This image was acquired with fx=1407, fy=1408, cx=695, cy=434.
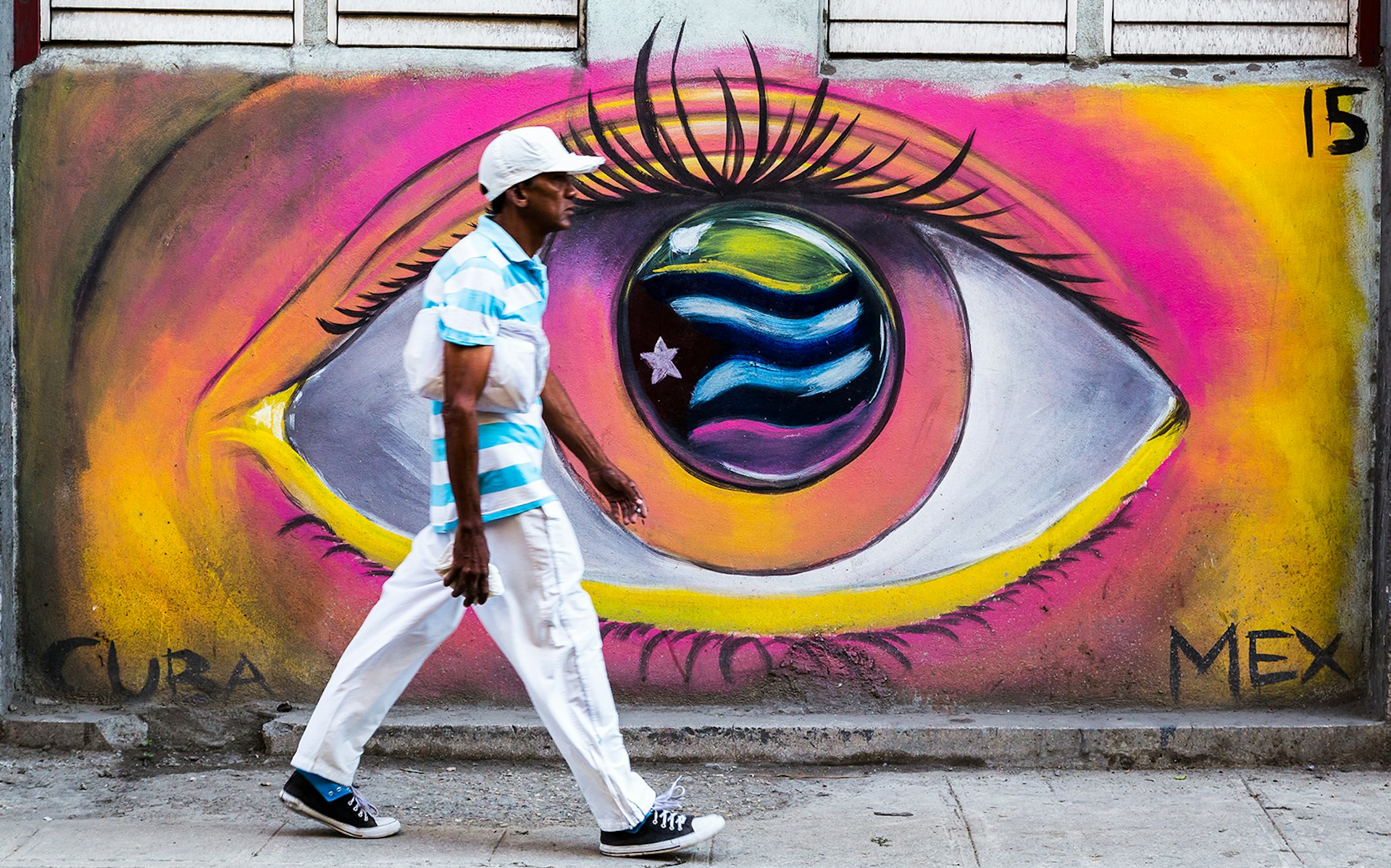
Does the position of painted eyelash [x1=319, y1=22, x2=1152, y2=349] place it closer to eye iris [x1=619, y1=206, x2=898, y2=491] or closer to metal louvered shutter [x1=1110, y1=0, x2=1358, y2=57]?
eye iris [x1=619, y1=206, x2=898, y2=491]

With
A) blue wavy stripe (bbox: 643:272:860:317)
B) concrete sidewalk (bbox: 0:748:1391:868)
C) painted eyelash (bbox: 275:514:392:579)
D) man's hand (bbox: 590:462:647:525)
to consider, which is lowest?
concrete sidewalk (bbox: 0:748:1391:868)

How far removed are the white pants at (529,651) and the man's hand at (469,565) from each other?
85 millimetres

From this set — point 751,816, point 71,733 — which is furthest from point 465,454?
point 71,733

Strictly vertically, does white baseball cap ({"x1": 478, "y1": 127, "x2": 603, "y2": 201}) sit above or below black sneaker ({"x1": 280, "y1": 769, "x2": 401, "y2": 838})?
above

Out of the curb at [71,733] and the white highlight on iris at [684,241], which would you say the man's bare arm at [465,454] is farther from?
the curb at [71,733]

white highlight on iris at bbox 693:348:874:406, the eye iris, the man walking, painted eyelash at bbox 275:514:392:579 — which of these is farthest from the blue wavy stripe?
painted eyelash at bbox 275:514:392:579

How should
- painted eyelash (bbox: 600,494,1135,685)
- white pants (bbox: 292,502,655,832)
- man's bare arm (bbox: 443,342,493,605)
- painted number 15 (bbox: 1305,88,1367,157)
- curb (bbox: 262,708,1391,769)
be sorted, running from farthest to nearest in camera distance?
painted eyelash (bbox: 600,494,1135,685) → painted number 15 (bbox: 1305,88,1367,157) → curb (bbox: 262,708,1391,769) → white pants (bbox: 292,502,655,832) → man's bare arm (bbox: 443,342,493,605)

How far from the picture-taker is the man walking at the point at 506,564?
3279mm

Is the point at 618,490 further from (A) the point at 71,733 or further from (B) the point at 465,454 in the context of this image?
(A) the point at 71,733

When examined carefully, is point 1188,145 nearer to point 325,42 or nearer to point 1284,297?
point 1284,297

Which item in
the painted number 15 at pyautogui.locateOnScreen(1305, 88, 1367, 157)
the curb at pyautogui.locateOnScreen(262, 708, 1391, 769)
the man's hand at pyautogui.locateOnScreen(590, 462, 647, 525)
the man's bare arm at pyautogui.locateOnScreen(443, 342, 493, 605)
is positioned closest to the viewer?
the man's bare arm at pyautogui.locateOnScreen(443, 342, 493, 605)

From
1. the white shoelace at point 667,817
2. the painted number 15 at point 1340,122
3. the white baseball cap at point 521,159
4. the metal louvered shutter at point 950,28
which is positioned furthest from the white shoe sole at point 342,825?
the painted number 15 at point 1340,122

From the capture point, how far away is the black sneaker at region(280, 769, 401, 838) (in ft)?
11.7

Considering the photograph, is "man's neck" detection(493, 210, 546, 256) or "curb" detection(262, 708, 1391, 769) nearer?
"man's neck" detection(493, 210, 546, 256)
